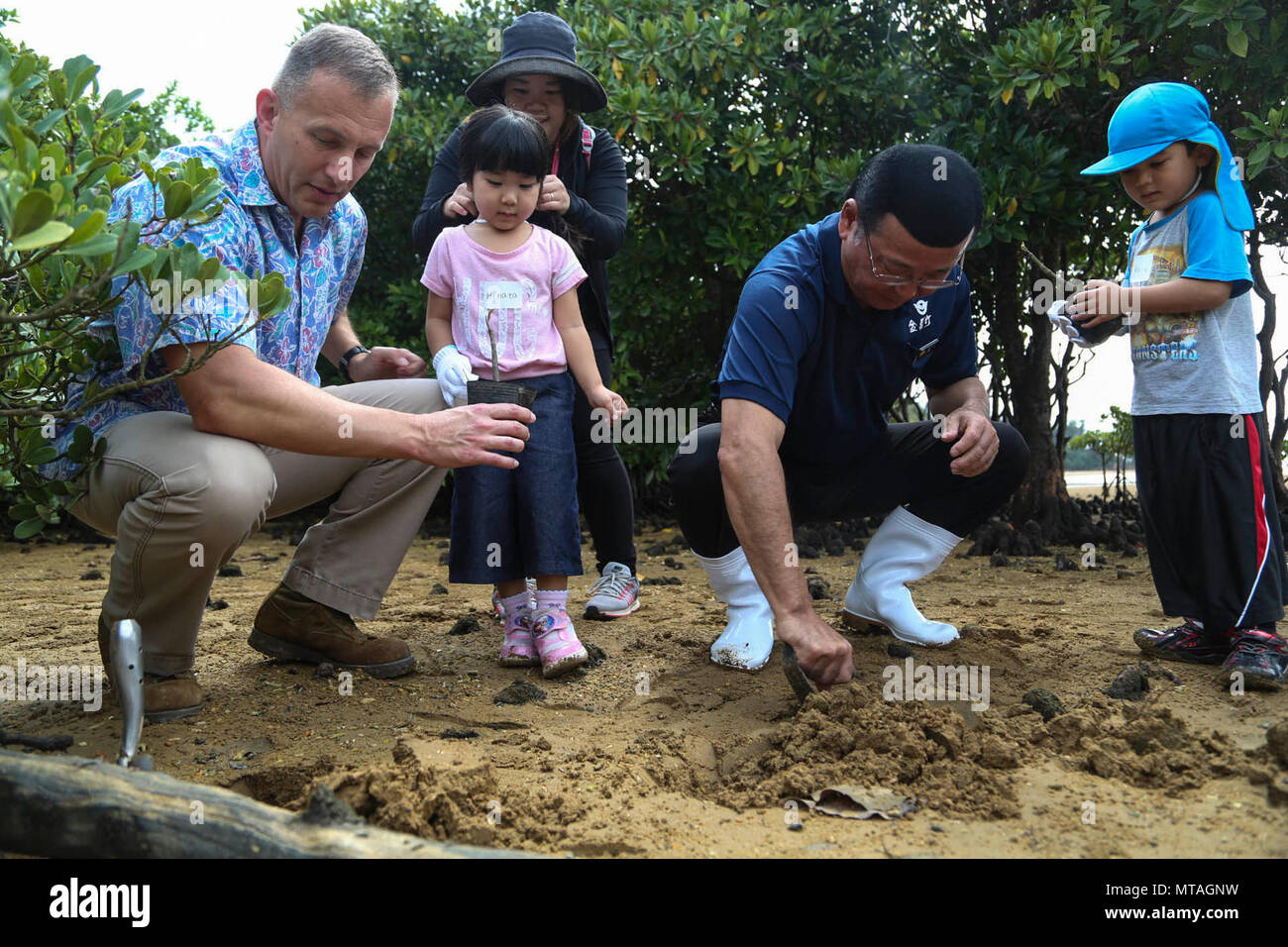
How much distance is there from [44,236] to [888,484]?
2.46 metres

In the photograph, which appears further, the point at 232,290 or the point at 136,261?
the point at 232,290

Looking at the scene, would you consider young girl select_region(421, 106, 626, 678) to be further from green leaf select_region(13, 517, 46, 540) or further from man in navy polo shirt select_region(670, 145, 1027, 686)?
green leaf select_region(13, 517, 46, 540)

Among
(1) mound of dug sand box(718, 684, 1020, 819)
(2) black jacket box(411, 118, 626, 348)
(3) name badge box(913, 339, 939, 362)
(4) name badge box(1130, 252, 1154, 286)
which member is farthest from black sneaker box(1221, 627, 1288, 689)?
(2) black jacket box(411, 118, 626, 348)

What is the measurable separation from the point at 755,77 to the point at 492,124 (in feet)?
9.83

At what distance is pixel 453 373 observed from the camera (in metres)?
3.00

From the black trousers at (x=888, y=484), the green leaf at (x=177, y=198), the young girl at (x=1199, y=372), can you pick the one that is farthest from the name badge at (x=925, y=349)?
the green leaf at (x=177, y=198)

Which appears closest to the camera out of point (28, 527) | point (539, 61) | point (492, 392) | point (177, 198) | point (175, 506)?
point (177, 198)

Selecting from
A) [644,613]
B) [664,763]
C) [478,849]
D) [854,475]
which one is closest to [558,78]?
[854,475]

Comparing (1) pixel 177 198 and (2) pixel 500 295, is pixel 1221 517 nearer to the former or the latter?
(2) pixel 500 295

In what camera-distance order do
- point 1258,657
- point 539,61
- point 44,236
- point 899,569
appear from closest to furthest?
1. point 44,236
2. point 1258,657
3. point 899,569
4. point 539,61

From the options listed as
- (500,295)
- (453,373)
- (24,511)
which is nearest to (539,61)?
(500,295)

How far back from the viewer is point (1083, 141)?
5.01m

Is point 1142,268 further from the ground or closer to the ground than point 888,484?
further from the ground

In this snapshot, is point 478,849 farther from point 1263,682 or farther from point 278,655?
point 1263,682
